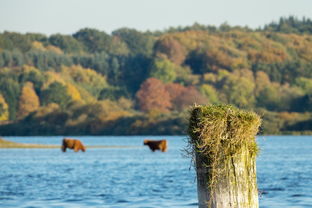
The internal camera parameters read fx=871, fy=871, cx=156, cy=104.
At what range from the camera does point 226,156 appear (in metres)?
13.9

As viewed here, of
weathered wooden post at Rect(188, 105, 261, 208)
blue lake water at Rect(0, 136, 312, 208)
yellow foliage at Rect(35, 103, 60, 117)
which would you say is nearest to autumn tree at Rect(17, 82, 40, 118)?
yellow foliage at Rect(35, 103, 60, 117)

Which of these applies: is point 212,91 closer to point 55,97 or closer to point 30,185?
point 55,97

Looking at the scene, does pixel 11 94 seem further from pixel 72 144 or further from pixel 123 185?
pixel 123 185

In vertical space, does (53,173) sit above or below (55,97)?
below

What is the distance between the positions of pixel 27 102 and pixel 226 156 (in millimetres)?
182762

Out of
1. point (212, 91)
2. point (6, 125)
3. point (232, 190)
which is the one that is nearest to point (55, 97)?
point (6, 125)

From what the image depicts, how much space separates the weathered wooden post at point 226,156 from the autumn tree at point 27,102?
17956 centimetres

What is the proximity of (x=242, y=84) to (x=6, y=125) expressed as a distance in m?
53.4

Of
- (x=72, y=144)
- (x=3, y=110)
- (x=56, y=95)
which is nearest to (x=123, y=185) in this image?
(x=72, y=144)

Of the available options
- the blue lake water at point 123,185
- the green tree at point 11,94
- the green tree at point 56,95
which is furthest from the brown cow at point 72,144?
the green tree at point 11,94

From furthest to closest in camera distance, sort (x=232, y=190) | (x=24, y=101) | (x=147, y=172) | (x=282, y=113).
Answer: (x=24, y=101) < (x=282, y=113) < (x=147, y=172) < (x=232, y=190)

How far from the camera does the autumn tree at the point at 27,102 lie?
7594 inches

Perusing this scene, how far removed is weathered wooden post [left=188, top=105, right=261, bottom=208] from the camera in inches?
545

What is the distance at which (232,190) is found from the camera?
45.4 feet
